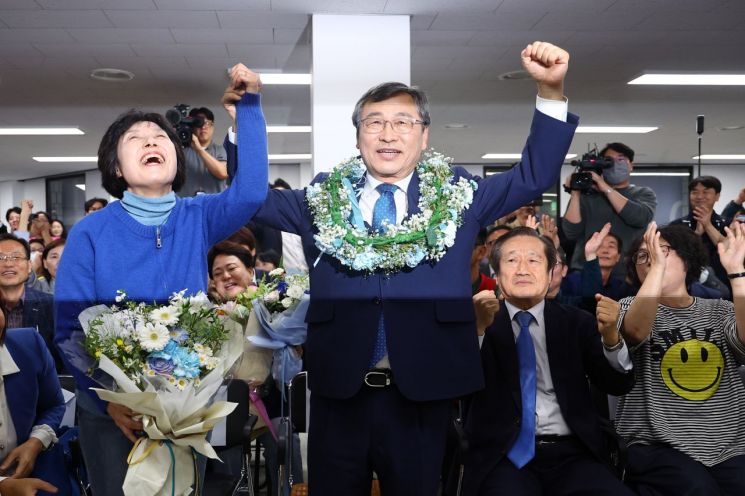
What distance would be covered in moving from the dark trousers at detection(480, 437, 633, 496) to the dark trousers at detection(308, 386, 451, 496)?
499mm

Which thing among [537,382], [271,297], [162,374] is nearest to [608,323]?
[537,382]

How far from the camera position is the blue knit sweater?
1.74 meters

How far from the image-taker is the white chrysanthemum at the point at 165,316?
5.43 feet

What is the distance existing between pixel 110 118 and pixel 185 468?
8.20 meters

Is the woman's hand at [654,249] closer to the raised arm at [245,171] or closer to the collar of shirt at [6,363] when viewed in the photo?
the raised arm at [245,171]

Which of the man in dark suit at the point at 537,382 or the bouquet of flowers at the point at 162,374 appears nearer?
the bouquet of flowers at the point at 162,374

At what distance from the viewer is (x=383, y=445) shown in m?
1.84

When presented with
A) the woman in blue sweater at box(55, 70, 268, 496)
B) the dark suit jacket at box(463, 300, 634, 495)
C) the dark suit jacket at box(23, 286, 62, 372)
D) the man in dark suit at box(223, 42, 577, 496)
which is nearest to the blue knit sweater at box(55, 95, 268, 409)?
the woman in blue sweater at box(55, 70, 268, 496)

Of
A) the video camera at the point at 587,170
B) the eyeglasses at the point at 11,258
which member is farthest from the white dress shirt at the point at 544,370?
the eyeglasses at the point at 11,258

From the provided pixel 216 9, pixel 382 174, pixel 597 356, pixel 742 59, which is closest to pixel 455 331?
pixel 382 174

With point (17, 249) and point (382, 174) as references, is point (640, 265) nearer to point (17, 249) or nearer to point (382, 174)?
point (382, 174)

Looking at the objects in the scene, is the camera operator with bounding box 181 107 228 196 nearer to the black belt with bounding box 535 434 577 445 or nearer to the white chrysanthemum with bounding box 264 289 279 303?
the white chrysanthemum with bounding box 264 289 279 303

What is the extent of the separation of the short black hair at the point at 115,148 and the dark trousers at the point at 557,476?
132 centimetres

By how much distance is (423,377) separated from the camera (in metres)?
1.85
